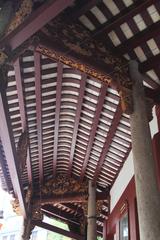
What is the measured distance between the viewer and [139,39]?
4.91m

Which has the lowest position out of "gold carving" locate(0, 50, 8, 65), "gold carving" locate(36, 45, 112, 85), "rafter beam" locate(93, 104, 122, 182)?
"gold carving" locate(0, 50, 8, 65)

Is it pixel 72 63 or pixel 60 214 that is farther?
pixel 60 214

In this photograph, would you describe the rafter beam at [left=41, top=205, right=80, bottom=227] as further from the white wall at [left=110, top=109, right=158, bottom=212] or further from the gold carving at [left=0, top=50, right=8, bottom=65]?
the gold carving at [left=0, top=50, right=8, bottom=65]

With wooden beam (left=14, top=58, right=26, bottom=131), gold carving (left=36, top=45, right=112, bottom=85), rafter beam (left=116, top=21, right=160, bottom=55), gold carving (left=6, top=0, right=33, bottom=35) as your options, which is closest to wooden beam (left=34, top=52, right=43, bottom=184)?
wooden beam (left=14, top=58, right=26, bottom=131)

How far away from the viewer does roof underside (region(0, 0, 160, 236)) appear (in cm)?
476

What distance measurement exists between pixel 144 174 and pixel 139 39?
6.70ft

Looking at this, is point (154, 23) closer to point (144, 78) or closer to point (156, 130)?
point (144, 78)

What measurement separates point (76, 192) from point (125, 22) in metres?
5.77

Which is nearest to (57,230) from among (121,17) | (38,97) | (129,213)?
(129,213)

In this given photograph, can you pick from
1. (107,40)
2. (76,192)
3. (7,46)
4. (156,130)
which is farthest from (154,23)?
(76,192)

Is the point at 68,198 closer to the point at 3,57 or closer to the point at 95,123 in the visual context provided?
the point at 95,123

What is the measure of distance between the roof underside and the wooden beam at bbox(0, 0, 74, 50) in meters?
0.89

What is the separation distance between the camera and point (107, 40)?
507 cm

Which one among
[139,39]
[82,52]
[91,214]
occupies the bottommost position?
[91,214]
